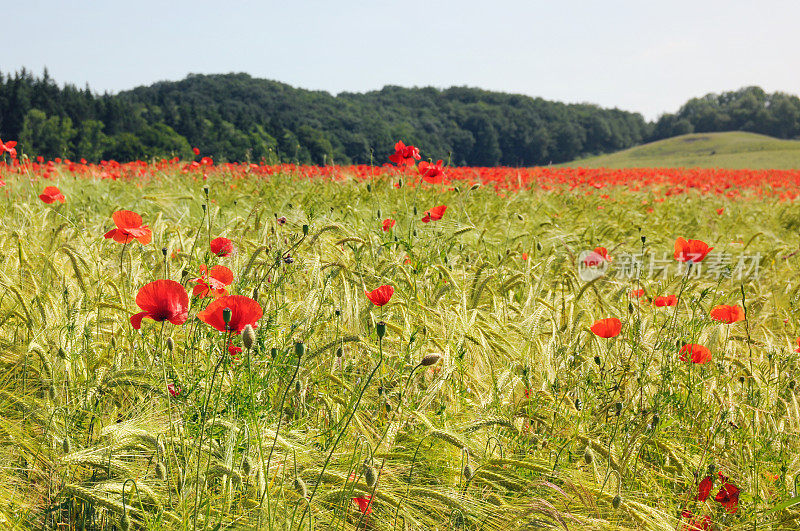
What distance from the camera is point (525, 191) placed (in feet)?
21.8

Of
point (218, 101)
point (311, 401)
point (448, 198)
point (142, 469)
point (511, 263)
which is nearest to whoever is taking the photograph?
point (142, 469)

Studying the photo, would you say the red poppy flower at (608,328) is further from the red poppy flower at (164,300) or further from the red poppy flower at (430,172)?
the red poppy flower at (430,172)

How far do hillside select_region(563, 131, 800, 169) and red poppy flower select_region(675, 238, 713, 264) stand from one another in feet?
100

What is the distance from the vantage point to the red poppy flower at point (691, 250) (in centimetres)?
181

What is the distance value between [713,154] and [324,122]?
29.4 m

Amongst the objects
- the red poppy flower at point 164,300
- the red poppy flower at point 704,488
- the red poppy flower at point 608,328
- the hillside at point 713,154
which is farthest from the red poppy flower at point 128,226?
the hillside at point 713,154

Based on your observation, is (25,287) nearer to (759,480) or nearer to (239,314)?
(239,314)

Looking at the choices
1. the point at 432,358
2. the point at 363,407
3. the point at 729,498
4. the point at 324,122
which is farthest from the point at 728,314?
the point at 324,122

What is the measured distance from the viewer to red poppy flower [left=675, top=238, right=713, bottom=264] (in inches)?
71.2

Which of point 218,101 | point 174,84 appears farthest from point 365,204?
point 174,84

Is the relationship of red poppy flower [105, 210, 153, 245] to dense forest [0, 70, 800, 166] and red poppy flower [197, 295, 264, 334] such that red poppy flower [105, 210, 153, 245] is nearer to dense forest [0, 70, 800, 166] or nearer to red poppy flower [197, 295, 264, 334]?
red poppy flower [197, 295, 264, 334]

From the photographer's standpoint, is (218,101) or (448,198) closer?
(448,198)

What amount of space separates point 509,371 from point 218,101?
3548 centimetres

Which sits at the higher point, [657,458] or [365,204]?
[365,204]
